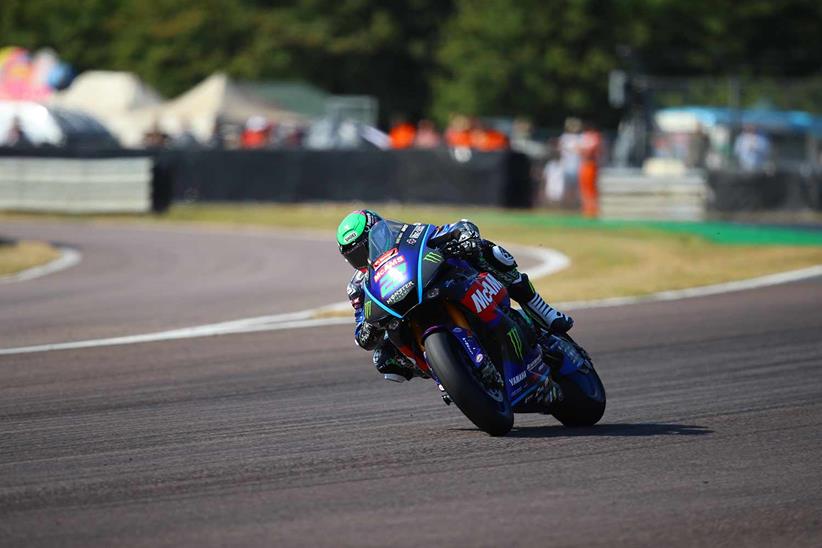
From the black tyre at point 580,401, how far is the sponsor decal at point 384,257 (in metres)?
1.21

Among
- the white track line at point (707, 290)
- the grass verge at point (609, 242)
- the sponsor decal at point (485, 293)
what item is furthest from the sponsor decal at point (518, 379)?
the grass verge at point (609, 242)

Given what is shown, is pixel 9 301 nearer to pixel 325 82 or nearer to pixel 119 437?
pixel 119 437

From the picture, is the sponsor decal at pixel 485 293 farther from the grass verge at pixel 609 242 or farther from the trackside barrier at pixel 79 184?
the trackside barrier at pixel 79 184

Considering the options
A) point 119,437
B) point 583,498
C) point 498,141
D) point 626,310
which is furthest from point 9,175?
point 583,498

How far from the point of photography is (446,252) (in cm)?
708

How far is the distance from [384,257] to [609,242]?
47.0ft

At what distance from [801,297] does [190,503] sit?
31.4 feet

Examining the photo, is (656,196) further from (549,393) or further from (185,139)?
(549,393)

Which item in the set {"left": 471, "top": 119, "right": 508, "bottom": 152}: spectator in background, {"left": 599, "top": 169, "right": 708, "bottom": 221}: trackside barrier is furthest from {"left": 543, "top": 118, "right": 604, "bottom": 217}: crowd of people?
{"left": 599, "top": 169, "right": 708, "bottom": 221}: trackside barrier

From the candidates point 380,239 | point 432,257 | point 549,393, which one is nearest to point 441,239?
point 432,257

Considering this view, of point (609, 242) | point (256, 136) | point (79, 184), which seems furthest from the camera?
point (256, 136)

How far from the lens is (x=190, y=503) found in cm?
569

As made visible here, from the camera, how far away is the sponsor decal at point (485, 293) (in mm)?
7098

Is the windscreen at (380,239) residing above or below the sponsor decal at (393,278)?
above
